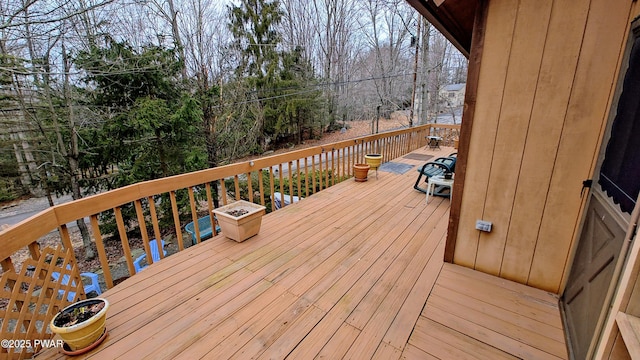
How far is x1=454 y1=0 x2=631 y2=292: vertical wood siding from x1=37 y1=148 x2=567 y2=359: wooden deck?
1.14 feet

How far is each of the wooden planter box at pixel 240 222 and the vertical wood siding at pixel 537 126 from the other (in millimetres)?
2040

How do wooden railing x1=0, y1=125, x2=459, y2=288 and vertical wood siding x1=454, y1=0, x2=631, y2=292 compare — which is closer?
wooden railing x1=0, y1=125, x2=459, y2=288

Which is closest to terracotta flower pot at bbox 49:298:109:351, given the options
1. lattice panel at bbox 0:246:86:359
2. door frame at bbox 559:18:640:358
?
lattice panel at bbox 0:246:86:359

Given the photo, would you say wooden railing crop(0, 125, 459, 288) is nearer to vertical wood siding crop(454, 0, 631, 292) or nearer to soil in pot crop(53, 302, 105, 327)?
soil in pot crop(53, 302, 105, 327)

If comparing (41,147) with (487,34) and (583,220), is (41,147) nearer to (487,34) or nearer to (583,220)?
(487,34)

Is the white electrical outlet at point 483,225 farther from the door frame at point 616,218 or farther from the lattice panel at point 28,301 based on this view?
the lattice panel at point 28,301

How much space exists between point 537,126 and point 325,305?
1982 mm

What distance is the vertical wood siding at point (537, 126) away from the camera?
162 centimetres

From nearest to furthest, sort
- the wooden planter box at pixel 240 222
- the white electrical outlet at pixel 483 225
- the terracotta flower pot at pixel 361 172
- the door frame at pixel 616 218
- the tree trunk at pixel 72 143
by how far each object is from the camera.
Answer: the door frame at pixel 616 218 < the white electrical outlet at pixel 483 225 < the wooden planter box at pixel 240 222 < the terracotta flower pot at pixel 361 172 < the tree trunk at pixel 72 143

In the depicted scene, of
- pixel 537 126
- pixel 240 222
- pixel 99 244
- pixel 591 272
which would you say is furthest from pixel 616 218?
pixel 99 244

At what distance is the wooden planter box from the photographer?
2.67m

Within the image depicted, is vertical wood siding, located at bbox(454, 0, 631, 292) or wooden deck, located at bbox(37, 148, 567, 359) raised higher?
vertical wood siding, located at bbox(454, 0, 631, 292)

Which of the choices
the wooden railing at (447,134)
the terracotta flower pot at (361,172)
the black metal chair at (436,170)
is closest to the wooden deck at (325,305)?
the black metal chair at (436,170)

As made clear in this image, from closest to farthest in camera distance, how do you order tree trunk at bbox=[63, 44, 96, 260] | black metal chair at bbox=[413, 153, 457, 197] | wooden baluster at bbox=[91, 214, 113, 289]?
wooden baluster at bbox=[91, 214, 113, 289] → black metal chair at bbox=[413, 153, 457, 197] → tree trunk at bbox=[63, 44, 96, 260]
